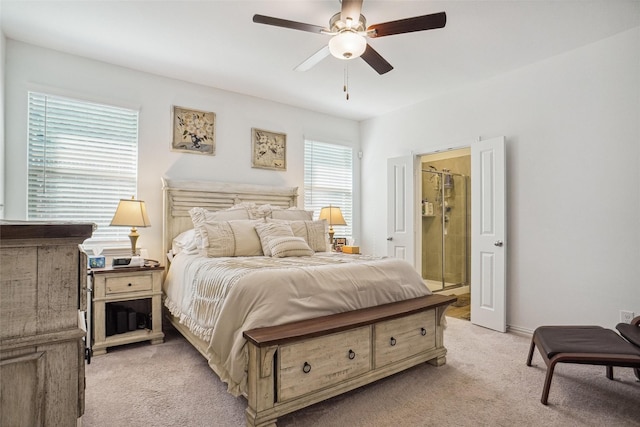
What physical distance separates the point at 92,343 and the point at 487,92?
15.6 ft

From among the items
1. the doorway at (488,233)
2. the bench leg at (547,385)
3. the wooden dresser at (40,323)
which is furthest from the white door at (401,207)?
the wooden dresser at (40,323)

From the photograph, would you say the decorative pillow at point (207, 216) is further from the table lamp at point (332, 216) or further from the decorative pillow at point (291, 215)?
the table lamp at point (332, 216)

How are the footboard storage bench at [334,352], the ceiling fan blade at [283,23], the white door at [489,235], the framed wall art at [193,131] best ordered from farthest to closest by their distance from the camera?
the framed wall art at [193,131] → the white door at [489,235] → the ceiling fan blade at [283,23] → the footboard storage bench at [334,352]

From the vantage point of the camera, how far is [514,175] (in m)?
3.67

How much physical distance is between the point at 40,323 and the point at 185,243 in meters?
2.65

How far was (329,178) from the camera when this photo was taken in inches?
208

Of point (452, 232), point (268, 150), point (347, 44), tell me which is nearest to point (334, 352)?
point (347, 44)

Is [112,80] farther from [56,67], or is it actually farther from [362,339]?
[362,339]

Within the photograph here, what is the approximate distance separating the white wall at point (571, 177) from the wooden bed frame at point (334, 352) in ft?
4.69

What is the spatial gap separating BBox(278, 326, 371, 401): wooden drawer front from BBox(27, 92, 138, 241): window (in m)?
2.60

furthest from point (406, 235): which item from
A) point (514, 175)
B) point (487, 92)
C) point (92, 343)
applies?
point (92, 343)

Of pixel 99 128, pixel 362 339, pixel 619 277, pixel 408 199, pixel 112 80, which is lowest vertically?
pixel 362 339

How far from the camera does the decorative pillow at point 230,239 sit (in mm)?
3093

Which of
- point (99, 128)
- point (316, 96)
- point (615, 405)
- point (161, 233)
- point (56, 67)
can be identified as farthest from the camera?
point (316, 96)
